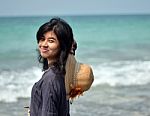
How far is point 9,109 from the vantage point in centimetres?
678

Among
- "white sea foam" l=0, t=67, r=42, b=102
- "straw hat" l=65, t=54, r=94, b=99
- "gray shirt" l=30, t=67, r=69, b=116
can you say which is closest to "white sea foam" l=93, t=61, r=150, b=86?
"white sea foam" l=0, t=67, r=42, b=102

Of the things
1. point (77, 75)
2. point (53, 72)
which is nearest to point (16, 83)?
point (77, 75)

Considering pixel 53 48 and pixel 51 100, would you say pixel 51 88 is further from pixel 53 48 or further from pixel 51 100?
pixel 53 48

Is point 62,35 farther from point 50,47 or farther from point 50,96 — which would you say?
point 50,96

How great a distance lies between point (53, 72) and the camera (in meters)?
2.08

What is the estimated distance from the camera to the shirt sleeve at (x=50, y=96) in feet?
6.70

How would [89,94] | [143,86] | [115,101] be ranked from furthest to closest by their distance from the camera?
[143,86] → [89,94] → [115,101]

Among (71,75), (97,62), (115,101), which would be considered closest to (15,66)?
(97,62)

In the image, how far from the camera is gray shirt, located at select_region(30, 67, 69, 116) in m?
2.04

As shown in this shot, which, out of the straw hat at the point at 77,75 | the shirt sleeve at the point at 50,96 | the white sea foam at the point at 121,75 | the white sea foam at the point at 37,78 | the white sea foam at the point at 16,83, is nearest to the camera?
the shirt sleeve at the point at 50,96

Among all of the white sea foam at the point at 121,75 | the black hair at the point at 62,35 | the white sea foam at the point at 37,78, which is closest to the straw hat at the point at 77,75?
the black hair at the point at 62,35

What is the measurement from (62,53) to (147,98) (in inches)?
216

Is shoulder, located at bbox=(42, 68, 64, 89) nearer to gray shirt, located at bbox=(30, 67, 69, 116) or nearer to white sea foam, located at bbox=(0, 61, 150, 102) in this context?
gray shirt, located at bbox=(30, 67, 69, 116)

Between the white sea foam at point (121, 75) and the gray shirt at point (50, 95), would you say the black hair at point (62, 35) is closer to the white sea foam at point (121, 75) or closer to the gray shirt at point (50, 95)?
the gray shirt at point (50, 95)
